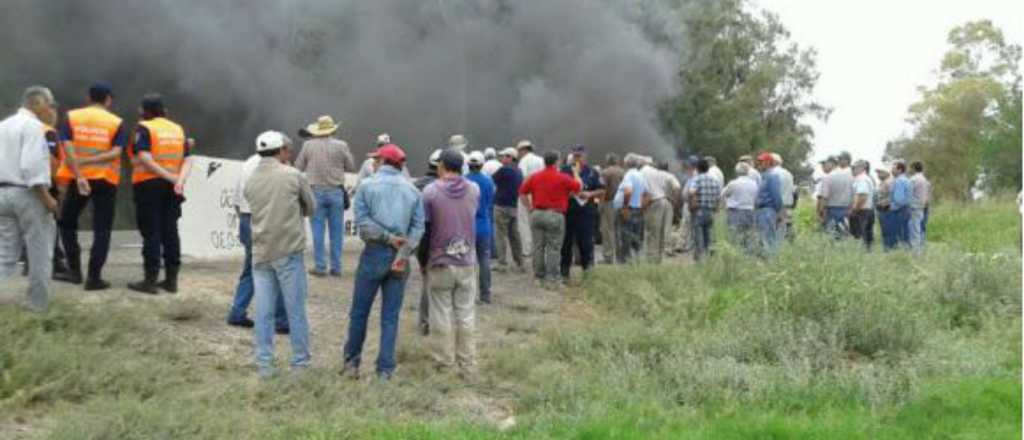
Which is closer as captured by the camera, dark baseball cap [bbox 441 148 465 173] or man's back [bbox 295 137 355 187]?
dark baseball cap [bbox 441 148 465 173]

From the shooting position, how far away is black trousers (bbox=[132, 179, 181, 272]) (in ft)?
28.0

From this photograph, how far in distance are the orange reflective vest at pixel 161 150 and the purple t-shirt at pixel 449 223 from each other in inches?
82.4

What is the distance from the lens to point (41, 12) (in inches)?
778

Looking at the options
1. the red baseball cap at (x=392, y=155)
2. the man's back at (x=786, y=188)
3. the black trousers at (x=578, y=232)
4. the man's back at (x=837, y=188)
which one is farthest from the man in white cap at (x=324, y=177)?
the man's back at (x=837, y=188)

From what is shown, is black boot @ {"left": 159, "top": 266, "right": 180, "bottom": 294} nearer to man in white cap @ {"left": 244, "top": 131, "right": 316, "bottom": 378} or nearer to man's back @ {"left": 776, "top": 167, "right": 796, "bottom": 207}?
man in white cap @ {"left": 244, "top": 131, "right": 316, "bottom": 378}

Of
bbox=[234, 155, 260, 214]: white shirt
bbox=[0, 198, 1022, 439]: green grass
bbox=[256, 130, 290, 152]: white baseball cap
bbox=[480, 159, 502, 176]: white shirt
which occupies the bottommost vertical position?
bbox=[0, 198, 1022, 439]: green grass

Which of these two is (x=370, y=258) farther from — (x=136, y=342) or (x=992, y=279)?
(x=992, y=279)

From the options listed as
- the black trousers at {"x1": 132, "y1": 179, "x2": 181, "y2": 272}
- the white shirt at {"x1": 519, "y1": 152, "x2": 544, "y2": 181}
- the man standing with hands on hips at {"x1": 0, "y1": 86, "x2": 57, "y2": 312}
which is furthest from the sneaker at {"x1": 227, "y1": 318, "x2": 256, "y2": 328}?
the white shirt at {"x1": 519, "y1": 152, "x2": 544, "y2": 181}

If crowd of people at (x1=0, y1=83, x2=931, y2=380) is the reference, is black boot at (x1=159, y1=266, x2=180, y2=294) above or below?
below

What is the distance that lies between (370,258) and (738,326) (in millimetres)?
3058

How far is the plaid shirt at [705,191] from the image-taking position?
46.9 ft

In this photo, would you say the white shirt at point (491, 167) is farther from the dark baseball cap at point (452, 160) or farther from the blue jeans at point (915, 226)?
the blue jeans at point (915, 226)

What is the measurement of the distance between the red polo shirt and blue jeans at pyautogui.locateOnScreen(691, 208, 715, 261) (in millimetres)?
3116

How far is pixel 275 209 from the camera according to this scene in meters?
7.14
